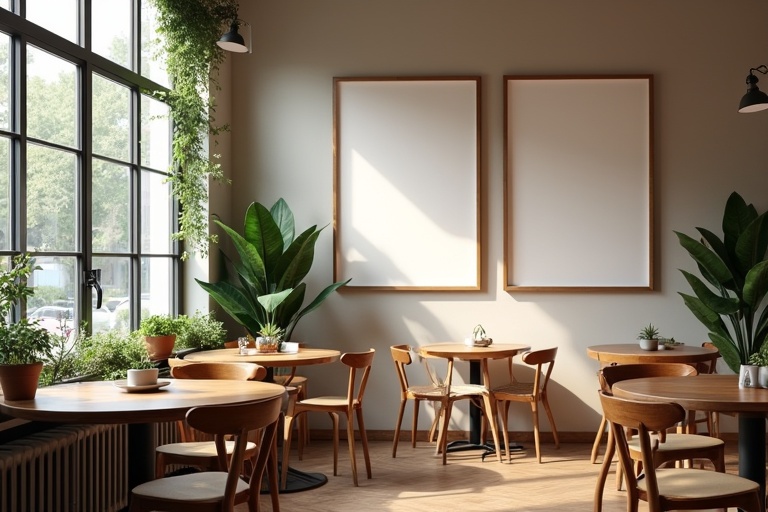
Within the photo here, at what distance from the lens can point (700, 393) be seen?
3.52 metres

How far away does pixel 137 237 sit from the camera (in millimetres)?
5766

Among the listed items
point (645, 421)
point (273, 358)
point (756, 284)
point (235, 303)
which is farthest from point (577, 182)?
point (645, 421)

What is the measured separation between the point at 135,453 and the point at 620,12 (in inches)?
208

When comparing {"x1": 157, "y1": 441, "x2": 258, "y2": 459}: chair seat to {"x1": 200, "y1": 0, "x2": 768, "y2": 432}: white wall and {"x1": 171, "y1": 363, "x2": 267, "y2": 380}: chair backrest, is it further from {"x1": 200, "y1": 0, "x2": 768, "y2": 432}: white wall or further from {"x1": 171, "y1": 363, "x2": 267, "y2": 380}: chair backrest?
{"x1": 200, "y1": 0, "x2": 768, "y2": 432}: white wall

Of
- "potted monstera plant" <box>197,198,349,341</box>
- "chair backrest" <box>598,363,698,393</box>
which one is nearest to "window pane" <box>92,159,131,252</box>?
"potted monstera plant" <box>197,198,349,341</box>

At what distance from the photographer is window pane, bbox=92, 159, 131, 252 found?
17.1ft

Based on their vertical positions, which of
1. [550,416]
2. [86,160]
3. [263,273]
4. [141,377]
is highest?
[86,160]

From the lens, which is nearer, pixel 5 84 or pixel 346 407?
pixel 5 84

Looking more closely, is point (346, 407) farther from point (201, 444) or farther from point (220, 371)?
point (201, 444)

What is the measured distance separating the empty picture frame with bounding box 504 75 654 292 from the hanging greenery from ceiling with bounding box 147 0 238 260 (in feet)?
7.81

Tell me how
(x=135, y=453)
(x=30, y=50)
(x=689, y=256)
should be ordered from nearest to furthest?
(x=135, y=453) → (x=30, y=50) → (x=689, y=256)

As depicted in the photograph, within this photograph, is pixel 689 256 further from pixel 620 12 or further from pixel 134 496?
pixel 134 496

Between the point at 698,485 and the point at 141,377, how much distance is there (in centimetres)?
235

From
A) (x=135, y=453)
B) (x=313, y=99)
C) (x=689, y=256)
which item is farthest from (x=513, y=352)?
(x=135, y=453)
